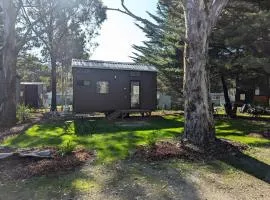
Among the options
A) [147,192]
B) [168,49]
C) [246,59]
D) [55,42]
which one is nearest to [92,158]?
[147,192]

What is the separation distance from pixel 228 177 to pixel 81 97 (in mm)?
12382

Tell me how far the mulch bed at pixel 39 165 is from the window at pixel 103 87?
10.6 m

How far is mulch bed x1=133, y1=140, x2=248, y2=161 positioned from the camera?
781 cm

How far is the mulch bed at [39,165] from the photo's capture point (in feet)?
21.2

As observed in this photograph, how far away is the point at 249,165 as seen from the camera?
7.33 meters

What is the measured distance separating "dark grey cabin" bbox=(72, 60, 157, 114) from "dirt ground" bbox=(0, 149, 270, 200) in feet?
35.3

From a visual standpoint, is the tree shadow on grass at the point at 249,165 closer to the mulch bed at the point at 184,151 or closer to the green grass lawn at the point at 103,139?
the mulch bed at the point at 184,151

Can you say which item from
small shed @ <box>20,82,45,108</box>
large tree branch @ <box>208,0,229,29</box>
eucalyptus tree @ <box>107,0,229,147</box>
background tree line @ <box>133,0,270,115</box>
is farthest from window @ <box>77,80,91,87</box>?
small shed @ <box>20,82,45,108</box>

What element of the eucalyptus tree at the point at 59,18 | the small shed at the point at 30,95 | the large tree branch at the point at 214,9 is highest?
the eucalyptus tree at the point at 59,18

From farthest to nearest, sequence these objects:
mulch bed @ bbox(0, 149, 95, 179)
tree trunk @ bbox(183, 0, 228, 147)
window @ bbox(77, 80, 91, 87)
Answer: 1. window @ bbox(77, 80, 91, 87)
2. tree trunk @ bbox(183, 0, 228, 147)
3. mulch bed @ bbox(0, 149, 95, 179)

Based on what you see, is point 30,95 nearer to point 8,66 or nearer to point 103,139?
point 8,66

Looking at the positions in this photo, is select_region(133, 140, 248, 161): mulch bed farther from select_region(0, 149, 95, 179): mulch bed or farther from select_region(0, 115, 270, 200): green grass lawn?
select_region(0, 149, 95, 179): mulch bed

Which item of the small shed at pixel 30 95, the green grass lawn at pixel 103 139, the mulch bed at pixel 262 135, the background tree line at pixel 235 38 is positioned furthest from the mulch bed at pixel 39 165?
the small shed at pixel 30 95

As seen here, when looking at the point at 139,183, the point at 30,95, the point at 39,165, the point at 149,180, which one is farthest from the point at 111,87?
the point at 30,95
